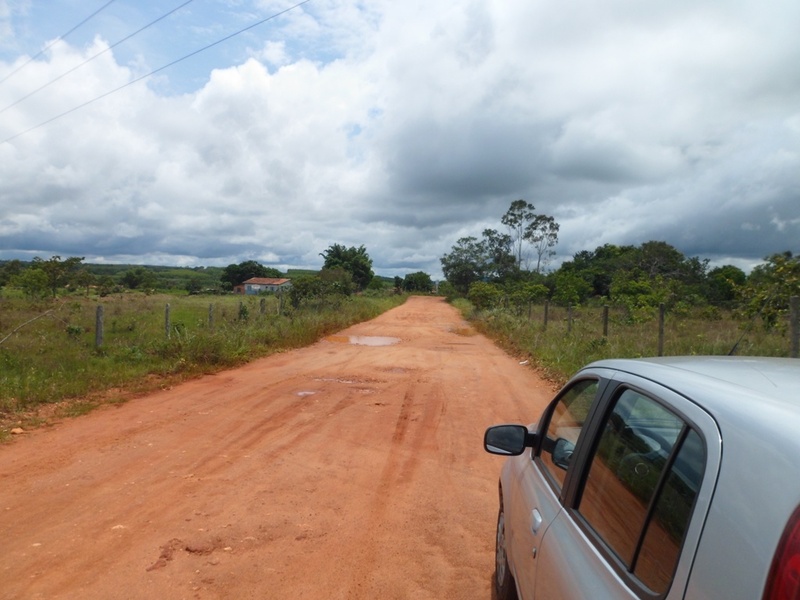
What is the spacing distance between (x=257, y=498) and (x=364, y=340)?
14974mm

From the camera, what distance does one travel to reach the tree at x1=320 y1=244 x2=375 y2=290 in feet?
209

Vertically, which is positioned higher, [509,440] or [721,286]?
[721,286]

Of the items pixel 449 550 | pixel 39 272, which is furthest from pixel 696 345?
pixel 39 272

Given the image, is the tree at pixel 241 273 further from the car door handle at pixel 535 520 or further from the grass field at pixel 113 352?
the car door handle at pixel 535 520

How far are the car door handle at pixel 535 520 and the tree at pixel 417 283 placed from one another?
325 ft

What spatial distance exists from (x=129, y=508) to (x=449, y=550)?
266cm

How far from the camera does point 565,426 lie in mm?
3049

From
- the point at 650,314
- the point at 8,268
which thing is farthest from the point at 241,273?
the point at 650,314

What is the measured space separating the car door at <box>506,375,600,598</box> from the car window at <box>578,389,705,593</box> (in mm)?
293

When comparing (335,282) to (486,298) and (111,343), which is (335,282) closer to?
(486,298)

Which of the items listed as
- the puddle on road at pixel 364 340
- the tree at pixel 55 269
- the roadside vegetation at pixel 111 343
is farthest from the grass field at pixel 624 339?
the tree at pixel 55 269

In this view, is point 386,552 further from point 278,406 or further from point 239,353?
point 239,353

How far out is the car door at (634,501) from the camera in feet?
5.35

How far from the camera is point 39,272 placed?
2695cm
